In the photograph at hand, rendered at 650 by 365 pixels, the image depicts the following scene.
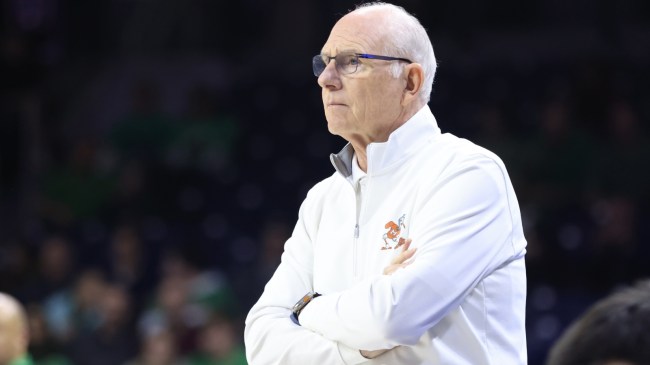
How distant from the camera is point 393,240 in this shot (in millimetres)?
2529

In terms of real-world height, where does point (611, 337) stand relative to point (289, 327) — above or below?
above

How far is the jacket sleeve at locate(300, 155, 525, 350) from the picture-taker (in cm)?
229

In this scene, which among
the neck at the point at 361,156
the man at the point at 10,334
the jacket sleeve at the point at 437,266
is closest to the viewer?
the jacket sleeve at the point at 437,266

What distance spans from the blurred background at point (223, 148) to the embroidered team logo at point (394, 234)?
3.78 meters

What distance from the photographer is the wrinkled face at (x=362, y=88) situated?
103 inches

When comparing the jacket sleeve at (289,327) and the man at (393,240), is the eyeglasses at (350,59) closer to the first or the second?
the man at (393,240)

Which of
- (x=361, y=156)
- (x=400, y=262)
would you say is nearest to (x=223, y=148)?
(x=361, y=156)

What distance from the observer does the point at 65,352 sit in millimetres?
7348

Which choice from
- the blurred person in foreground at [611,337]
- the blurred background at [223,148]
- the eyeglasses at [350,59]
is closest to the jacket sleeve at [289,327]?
the eyeglasses at [350,59]

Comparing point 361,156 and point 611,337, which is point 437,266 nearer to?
point 361,156

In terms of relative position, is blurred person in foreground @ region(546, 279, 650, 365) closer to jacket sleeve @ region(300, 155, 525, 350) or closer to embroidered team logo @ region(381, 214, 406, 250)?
jacket sleeve @ region(300, 155, 525, 350)

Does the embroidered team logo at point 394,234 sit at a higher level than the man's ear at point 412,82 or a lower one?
lower

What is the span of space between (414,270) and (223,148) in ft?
23.0

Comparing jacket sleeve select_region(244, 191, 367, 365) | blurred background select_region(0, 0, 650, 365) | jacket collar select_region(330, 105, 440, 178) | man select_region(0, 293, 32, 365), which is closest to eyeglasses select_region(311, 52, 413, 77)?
jacket collar select_region(330, 105, 440, 178)
